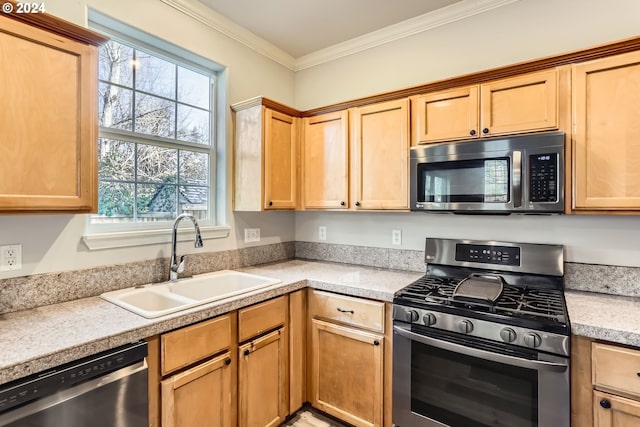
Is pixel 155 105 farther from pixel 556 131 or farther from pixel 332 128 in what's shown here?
pixel 556 131

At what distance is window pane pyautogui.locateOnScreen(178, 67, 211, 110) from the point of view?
2.28 m

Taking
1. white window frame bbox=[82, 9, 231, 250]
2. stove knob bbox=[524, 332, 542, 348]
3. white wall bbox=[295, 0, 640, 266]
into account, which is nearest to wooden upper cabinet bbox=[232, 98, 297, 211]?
white window frame bbox=[82, 9, 231, 250]

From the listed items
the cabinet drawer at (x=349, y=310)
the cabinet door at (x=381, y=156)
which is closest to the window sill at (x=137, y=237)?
the cabinet drawer at (x=349, y=310)

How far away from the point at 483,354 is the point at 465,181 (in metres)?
0.90

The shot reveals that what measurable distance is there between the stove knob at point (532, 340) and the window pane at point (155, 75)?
2.41 m

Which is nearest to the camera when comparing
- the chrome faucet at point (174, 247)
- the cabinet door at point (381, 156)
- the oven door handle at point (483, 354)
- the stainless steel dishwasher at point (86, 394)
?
the stainless steel dishwasher at point (86, 394)

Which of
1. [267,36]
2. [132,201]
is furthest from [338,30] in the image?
[132,201]

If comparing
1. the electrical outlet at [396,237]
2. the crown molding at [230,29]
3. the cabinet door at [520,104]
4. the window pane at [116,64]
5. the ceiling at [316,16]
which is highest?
the ceiling at [316,16]

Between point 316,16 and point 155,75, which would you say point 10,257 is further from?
point 316,16

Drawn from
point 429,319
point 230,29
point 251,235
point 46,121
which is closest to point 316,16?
point 230,29

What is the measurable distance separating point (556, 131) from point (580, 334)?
95cm

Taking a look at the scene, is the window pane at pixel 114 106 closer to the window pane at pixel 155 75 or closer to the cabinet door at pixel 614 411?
the window pane at pixel 155 75

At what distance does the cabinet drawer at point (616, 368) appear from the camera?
1.26m

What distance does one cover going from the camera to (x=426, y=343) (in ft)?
5.45
